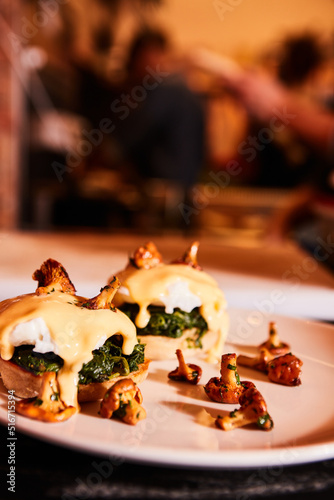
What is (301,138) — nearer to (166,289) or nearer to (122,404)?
(166,289)

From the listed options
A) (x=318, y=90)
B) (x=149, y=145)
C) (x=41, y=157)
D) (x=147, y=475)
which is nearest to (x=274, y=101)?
(x=318, y=90)

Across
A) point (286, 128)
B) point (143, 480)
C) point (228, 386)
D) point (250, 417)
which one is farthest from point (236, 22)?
point (143, 480)

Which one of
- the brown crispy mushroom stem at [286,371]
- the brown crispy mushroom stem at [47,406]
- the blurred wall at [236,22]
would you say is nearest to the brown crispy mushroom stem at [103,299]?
the brown crispy mushroom stem at [47,406]

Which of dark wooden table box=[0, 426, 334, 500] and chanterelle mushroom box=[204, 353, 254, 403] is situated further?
chanterelle mushroom box=[204, 353, 254, 403]

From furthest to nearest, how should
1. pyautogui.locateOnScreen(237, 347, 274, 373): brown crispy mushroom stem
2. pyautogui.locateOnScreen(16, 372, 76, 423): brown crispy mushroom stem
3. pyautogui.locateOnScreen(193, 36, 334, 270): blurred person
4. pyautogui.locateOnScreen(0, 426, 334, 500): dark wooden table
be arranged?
pyautogui.locateOnScreen(193, 36, 334, 270): blurred person
pyautogui.locateOnScreen(237, 347, 274, 373): brown crispy mushroom stem
pyautogui.locateOnScreen(16, 372, 76, 423): brown crispy mushroom stem
pyautogui.locateOnScreen(0, 426, 334, 500): dark wooden table

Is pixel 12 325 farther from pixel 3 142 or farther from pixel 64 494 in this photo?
pixel 3 142

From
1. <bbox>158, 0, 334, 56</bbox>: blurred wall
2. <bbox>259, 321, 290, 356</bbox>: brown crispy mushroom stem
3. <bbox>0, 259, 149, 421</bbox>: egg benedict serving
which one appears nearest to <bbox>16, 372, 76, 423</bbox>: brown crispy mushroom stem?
<bbox>0, 259, 149, 421</bbox>: egg benedict serving

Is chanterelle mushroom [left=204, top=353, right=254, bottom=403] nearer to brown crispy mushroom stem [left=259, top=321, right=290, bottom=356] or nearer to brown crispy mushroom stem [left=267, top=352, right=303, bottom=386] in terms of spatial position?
brown crispy mushroom stem [left=267, top=352, right=303, bottom=386]
